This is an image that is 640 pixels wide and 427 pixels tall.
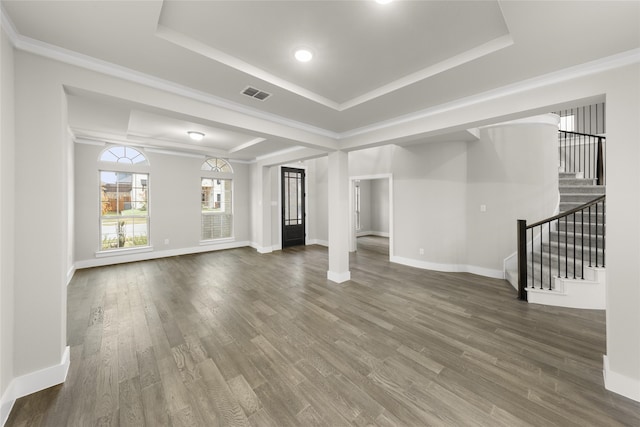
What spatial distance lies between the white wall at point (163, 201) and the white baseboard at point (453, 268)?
4.98 meters

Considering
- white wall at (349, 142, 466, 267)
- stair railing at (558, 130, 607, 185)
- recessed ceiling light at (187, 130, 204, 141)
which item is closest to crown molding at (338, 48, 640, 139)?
white wall at (349, 142, 466, 267)

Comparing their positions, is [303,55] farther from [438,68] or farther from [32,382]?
[32,382]

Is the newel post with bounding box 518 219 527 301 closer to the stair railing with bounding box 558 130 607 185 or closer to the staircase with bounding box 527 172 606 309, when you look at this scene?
the staircase with bounding box 527 172 606 309

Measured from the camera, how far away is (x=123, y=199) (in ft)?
18.0

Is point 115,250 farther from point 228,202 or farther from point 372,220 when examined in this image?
point 372,220

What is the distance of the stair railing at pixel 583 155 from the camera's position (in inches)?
215

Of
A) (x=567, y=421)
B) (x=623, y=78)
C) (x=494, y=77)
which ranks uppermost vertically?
(x=494, y=77)

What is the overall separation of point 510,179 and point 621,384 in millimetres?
3355

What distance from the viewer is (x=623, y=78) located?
1.78m

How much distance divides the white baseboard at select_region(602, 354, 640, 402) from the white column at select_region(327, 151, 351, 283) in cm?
297

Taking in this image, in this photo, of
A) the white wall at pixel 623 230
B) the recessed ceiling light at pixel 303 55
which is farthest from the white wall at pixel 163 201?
the white wall at pixel 623 230

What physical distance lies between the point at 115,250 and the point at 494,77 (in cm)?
721

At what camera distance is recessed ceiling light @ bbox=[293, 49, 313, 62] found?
6.39 ft

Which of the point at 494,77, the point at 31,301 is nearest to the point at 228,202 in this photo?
the point at 31,301
